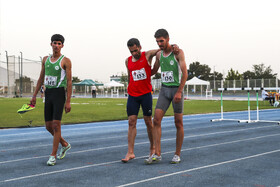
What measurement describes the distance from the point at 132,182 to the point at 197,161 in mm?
1576

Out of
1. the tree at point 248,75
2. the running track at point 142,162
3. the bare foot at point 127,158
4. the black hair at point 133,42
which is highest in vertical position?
the tree at point 248,75

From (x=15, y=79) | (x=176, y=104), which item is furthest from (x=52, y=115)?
(x=15, y=79)

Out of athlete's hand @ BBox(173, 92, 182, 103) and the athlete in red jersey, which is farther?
the athlete in red jersey

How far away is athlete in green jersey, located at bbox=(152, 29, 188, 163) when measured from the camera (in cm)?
518

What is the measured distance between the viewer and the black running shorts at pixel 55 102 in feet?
17.6

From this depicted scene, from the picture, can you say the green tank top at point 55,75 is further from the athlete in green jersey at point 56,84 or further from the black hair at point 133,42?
the black hair at point 133,42

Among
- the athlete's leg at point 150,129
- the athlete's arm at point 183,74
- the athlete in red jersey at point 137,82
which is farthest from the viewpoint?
the athlete's leg at point 150,129

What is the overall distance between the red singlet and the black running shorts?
101 cm

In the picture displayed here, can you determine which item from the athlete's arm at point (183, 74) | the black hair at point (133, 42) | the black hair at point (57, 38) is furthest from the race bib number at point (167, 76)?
the black hair at point (57, 38)

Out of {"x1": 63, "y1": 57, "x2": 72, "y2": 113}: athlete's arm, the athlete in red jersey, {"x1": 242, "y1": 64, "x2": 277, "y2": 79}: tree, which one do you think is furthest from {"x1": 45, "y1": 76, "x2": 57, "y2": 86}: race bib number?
{"x1": 242, "y1": 64, "x2": 277, "y2": 79}: tree

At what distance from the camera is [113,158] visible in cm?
577

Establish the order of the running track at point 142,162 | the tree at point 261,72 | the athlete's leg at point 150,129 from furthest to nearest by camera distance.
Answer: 1. the tree at point 261,72
2. the athlete's leg at point 150,129
3. the running track at point 142,162

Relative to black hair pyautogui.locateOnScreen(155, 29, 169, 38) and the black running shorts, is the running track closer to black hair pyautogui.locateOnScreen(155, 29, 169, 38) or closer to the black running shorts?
the black running shorts

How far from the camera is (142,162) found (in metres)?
5.43
